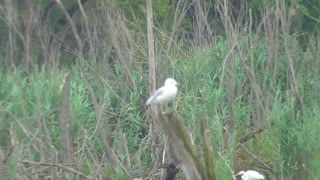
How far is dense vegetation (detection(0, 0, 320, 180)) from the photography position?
34.2 ft

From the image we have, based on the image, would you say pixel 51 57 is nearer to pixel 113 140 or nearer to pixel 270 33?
pixel 113 140

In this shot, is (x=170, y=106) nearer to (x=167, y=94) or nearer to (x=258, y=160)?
(x=258, y=160)

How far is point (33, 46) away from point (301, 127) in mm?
6398

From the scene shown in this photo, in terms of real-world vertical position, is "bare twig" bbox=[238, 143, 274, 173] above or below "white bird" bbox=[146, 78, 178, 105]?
below

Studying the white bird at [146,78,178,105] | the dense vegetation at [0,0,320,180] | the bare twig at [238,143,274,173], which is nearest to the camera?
the white bird at [146,78,178,105]

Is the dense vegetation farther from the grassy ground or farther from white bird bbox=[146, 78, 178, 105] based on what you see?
white bird bbox=[146, 78, 178, 105]

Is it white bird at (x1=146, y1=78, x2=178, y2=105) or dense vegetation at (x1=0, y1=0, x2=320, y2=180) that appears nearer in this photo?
white bird at (x1=146, y1=78, x2=178, y2=105)

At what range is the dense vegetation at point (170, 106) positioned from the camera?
1042 cm

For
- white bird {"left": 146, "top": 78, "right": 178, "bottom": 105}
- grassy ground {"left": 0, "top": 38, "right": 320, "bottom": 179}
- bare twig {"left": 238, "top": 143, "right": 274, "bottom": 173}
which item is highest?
white bird {"left": 146, "top": 78, "right": 178, "bottom": 105}

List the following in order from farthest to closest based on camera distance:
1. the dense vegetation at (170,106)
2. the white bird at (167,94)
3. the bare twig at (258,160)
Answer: the bare twig at (258,160), the dense vegetation at (170,106), the white bird at (167,94)

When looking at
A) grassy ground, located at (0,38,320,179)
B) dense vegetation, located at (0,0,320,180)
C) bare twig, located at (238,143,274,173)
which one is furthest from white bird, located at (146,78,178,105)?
bare twig, located at (238,143,274,173)

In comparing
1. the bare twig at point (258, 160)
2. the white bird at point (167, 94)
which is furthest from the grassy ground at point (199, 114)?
the white bird at point (167, 94)

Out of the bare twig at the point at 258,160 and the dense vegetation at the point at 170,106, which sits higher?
the dense vegetation at the point at 170,106

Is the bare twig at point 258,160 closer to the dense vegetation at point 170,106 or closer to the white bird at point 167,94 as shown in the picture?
the dense vegetation at point 170,106
